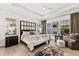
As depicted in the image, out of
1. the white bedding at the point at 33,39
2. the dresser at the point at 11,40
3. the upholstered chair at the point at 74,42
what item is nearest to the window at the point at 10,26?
the dresser at the point at 11,40

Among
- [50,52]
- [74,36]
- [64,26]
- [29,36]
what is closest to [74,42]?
[74,36]

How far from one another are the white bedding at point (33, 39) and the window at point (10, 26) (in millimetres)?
289

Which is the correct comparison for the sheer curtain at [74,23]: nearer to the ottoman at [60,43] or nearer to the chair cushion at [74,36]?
the chair cushion at [74,36]

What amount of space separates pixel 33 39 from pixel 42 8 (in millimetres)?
822

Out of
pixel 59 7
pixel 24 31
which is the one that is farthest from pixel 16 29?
pixel 59 7

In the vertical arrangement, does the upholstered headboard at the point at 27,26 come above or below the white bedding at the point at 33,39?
above

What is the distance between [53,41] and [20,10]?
3.78 feet

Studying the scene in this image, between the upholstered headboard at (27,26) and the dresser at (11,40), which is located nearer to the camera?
the dresser at (11,40)

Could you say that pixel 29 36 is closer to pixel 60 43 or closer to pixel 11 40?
pixel 11 40

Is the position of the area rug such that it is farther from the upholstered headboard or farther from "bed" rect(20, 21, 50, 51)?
the upholstered headboard

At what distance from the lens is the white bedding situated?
92.9 inches

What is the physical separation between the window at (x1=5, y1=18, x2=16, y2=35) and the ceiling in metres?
0.30

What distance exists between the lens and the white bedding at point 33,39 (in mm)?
2360

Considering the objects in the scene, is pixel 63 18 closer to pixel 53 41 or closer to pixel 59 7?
pixel 59 7
